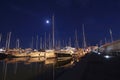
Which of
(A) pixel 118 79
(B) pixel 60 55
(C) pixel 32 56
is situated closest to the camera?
(A) pixel 118 79

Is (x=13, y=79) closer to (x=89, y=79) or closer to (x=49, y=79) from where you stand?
(x=49, y=79)

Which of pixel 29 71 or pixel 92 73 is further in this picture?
pixel 29 71

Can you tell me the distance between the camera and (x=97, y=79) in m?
11.1

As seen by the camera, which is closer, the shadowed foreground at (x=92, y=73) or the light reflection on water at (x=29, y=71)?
the shadowed foreground at (x=92, y=73)

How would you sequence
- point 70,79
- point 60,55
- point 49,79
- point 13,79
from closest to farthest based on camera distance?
1. point 70,79
2. point 49,79
3. point 13,79
4. point 60,55

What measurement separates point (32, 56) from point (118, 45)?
42179 mm

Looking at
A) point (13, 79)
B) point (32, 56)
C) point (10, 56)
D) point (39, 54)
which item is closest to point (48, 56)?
point (39, 54)

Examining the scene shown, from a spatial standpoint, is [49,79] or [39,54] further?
[39,54]

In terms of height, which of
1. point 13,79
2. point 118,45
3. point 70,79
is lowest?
point 13,79

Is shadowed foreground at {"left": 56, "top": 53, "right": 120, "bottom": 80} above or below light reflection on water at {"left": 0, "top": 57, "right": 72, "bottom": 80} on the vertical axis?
above

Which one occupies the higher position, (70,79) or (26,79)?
(70,79)

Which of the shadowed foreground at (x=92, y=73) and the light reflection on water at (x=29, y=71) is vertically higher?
the shadowed foreground at (x=92, y=73)

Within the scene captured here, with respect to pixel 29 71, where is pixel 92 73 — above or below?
above

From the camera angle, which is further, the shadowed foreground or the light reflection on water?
the light reflection on water
